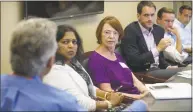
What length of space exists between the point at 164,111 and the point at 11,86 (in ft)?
2.28

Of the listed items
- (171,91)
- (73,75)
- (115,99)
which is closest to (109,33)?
(115,99)

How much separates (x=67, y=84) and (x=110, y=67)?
74cm

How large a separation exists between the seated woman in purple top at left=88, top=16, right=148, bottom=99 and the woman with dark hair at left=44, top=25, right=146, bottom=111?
17cm

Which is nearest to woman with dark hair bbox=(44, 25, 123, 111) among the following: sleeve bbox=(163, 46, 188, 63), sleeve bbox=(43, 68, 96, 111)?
sleeve bbox=(43, 68, 96, 111)

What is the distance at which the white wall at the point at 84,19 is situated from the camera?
3088 millimetres

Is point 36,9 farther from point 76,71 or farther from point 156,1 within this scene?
point 156,1

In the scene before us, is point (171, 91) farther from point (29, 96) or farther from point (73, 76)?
point (29, 96)

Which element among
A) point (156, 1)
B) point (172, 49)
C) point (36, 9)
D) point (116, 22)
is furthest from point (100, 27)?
point (156, 1)

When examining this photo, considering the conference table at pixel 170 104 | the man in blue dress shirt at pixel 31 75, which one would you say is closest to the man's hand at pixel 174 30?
the conference table at pixel 170 104

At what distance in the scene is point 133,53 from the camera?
Answer: 3.12 meters

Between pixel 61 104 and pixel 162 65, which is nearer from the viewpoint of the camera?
pixel 61 104

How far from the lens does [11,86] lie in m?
1.21

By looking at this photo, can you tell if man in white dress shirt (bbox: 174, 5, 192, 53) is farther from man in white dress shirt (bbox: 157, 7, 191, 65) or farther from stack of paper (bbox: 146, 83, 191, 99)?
stack of paper (bbox: 146, 83, 191, 99)

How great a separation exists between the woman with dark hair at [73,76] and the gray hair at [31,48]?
21.9 inches
